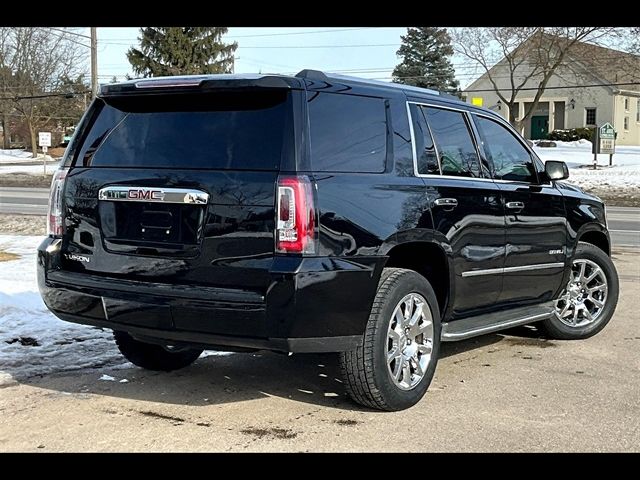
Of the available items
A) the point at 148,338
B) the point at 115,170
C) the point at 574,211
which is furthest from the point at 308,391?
the point at 574,211

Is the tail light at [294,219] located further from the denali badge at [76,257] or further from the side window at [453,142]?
the side window at [453,142]

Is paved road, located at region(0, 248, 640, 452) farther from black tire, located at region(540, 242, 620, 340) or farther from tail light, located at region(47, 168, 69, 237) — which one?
tail light, located at region(47, 168, 69, 237)

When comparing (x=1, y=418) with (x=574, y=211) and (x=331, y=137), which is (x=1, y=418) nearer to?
(x=331, y=137)

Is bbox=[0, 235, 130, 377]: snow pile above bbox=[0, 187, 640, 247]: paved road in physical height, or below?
below

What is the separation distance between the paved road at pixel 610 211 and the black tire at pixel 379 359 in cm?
1039

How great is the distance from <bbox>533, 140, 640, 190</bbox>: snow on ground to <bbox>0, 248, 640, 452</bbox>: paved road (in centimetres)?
2403

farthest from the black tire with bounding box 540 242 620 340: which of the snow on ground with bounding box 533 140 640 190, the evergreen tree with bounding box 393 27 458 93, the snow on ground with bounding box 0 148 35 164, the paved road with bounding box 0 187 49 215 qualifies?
the evergreen tree with bounding box 393 27 458 93

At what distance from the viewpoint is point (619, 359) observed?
5.96 metres

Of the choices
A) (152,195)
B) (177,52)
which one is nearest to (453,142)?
(152,195)

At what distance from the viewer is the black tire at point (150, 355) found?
545 cm

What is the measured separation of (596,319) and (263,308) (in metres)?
3.94

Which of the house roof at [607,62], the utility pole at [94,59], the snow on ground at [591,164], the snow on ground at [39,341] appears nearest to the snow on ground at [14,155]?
the utility pole at [94,59]

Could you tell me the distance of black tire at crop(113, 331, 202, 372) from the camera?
5.45m

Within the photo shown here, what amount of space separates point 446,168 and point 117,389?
8.69 ft
